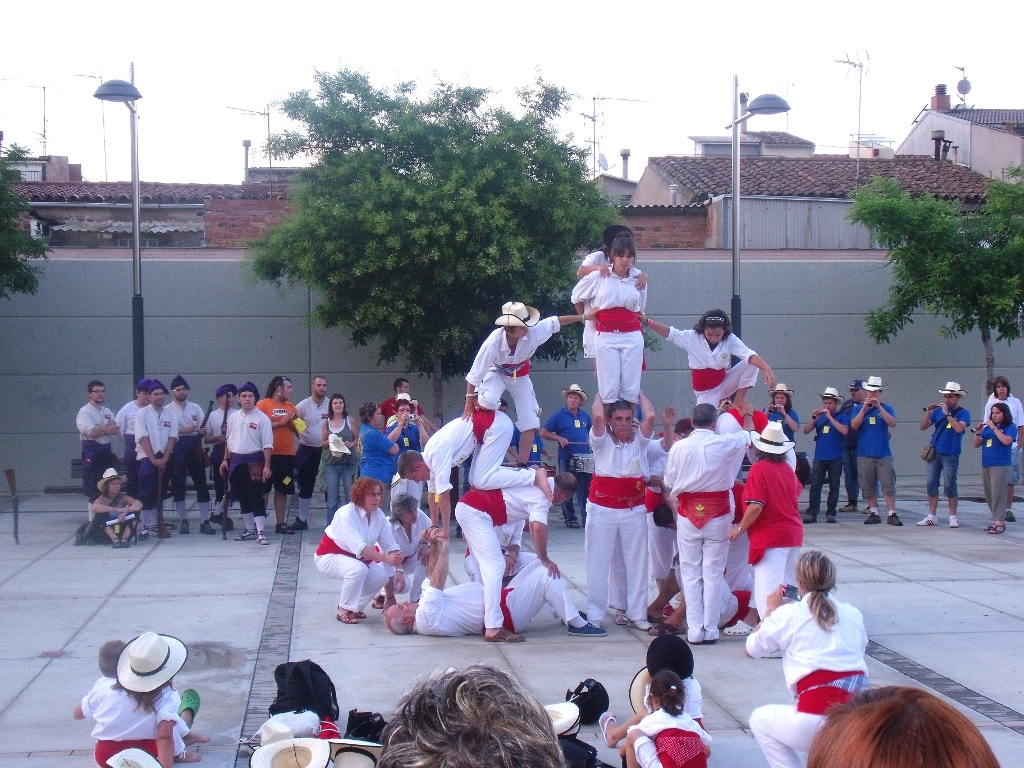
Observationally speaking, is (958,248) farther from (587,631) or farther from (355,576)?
(355,576)

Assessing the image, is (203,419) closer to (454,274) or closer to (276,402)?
(276,402)

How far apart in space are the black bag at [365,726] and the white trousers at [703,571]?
3324mm

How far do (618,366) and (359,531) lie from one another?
253 centimetres

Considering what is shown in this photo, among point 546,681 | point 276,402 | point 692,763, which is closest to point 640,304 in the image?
Answer: point 546,681

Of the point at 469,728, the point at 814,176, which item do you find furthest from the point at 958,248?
the point at 469,728

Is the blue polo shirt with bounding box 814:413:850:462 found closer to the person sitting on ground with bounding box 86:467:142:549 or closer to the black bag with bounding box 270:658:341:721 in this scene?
the person sitting on ground with bounding box 86:467:142:549

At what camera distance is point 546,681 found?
22.8 ft

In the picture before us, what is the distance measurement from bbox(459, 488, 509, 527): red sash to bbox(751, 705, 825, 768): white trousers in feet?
11.6

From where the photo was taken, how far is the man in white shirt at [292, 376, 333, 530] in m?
13.3

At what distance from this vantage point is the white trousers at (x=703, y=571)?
25.9ft

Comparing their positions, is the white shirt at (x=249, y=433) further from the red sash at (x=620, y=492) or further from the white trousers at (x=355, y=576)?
the red sash at (x=620, y=492)

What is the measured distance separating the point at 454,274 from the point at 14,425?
7.55 m

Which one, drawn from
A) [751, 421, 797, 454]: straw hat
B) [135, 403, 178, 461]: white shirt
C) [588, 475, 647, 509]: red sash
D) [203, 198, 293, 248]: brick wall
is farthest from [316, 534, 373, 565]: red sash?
[203, 198, 293, 248]: brick wall

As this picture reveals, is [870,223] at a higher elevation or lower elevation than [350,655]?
higher
